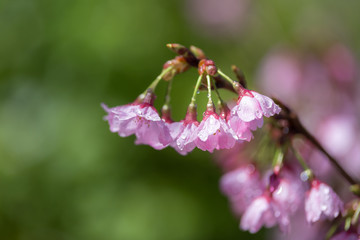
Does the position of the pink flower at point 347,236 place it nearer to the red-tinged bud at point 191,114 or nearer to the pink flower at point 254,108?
the pink flower at point 254,108

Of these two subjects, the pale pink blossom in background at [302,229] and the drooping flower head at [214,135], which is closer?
the drooping flower head at [214,135]

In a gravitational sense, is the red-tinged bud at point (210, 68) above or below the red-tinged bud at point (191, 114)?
above

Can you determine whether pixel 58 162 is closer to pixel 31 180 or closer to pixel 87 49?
pixel 31 180

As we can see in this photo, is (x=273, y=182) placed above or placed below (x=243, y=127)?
below

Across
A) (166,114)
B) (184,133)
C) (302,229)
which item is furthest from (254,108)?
(302,229)

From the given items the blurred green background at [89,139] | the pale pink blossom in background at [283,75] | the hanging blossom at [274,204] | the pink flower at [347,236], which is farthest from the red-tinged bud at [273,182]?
the pale pink blossom in background at [283,75]

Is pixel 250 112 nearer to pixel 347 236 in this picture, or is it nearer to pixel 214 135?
pixel 214 135

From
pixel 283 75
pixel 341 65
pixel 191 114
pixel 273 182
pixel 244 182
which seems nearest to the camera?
pixel 191 114
